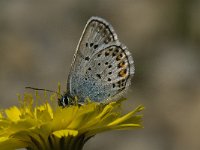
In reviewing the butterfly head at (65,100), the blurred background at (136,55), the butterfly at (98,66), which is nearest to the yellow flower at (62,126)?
the butterfly head at (65,100)

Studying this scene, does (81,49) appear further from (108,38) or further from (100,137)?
(100,137)

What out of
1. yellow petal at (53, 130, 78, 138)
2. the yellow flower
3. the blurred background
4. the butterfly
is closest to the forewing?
the butterfly

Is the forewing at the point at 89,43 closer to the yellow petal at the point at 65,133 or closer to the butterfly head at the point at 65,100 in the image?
the butterfly head at the point at 65,100

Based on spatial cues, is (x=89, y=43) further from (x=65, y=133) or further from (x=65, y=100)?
(x=65, y=133)

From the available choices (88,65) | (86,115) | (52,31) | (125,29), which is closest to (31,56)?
(52,31)

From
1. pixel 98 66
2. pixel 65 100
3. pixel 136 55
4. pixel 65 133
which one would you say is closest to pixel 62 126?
pixel 65 133

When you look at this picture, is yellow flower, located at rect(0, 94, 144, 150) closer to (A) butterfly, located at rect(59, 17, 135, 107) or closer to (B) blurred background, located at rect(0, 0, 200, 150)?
(A) butterfly, located at rect(59, 17, 135, 107)
